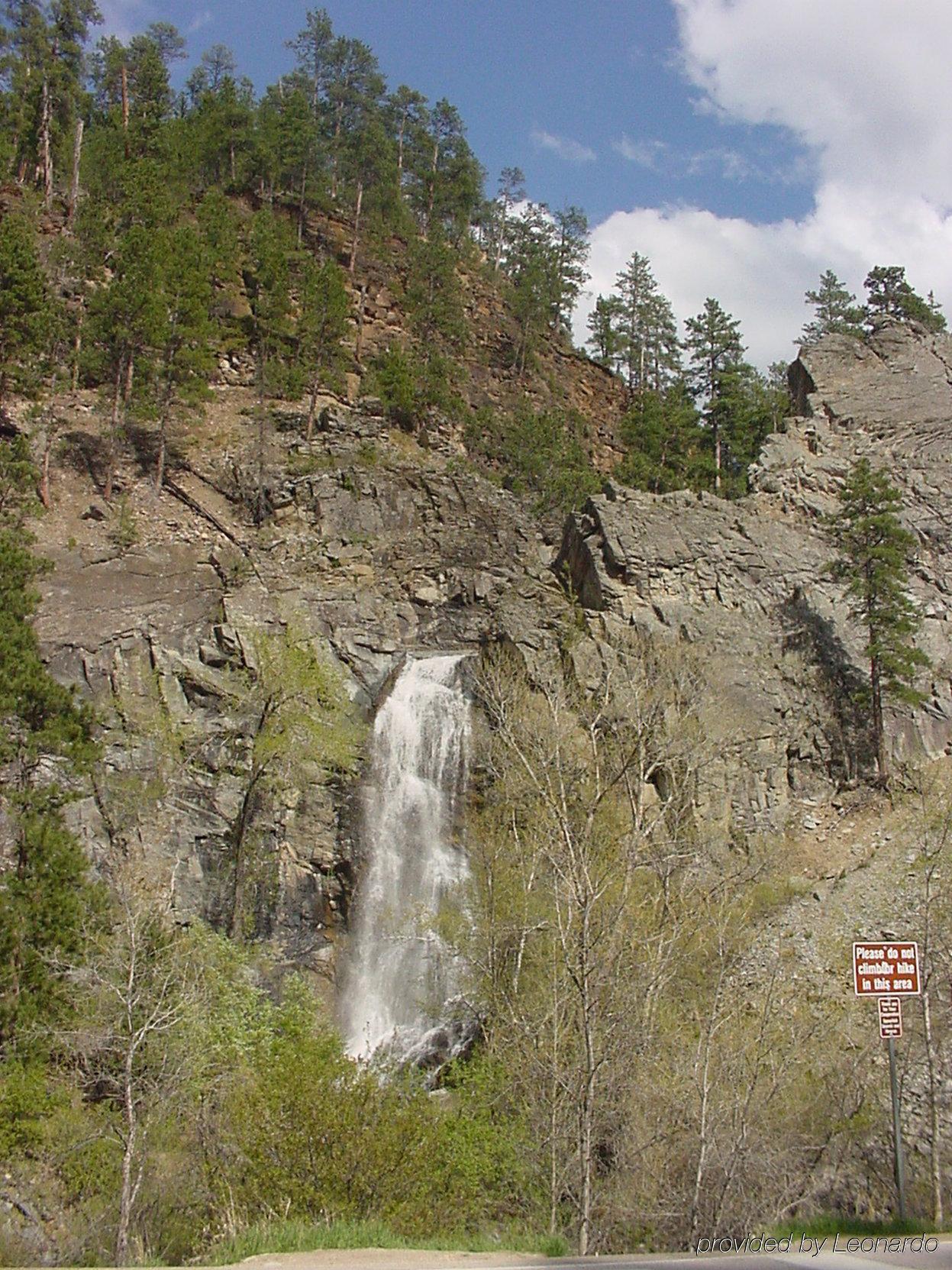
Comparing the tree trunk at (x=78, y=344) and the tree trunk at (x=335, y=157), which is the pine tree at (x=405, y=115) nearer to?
the tree trunk at (x=335, y=157)

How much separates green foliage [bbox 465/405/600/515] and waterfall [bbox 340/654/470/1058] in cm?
1409

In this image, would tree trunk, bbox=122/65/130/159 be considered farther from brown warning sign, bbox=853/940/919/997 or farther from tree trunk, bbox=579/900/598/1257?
brown warning sign, bbox=853/940/919/997

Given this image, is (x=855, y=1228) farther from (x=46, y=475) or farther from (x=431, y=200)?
(x=431, y=200)

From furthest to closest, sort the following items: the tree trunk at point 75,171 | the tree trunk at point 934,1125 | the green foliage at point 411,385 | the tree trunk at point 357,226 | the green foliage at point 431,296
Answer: the tree trunk at point 357,226 → the green foliage at point 431,296 → the tree trunk at point 75,171 → the green foliage at point 411,385 → the tree trunk at point 934,1125

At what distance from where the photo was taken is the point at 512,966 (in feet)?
71.6

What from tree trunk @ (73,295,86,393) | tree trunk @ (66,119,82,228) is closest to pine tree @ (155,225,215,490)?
tree trunk @ (73,295,86,393)

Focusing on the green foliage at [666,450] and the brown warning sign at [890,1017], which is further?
the green foliage at [666,450]

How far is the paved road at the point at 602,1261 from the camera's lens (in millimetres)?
8320

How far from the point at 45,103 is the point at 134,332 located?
23.8 meters

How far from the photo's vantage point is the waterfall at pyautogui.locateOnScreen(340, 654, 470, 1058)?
83.9 ft

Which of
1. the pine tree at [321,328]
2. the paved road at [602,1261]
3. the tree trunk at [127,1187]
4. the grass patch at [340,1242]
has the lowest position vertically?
the tree trunk at [127,1187]

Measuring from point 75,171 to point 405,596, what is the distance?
3203cm

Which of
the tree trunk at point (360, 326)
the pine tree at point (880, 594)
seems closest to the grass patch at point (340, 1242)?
the pine tree at point (880, 594)

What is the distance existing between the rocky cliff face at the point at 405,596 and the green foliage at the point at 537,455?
7.14ft
